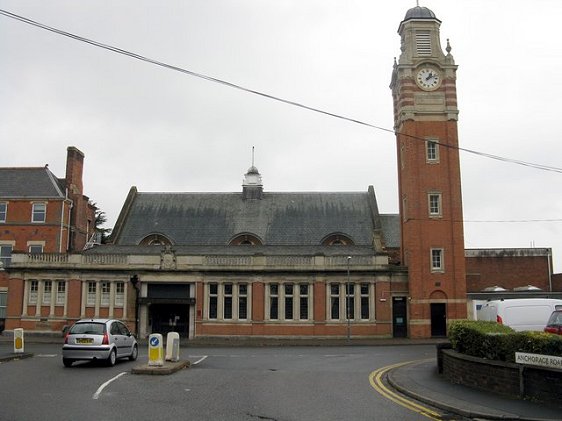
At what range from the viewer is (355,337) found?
40688 mm

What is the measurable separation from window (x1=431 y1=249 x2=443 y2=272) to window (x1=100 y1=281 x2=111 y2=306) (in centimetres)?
2266

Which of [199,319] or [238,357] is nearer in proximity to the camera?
[238,357]

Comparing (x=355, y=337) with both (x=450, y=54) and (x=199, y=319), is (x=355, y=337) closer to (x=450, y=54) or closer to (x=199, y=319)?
(x=199, y=319)

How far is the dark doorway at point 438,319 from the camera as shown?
41344 millimetres

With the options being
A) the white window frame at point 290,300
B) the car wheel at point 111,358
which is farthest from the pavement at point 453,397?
the white window frame at point 290,300

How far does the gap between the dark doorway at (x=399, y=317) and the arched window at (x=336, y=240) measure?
27.8ft

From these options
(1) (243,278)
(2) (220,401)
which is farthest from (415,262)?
(2) (220,401)

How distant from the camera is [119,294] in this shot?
138 feet

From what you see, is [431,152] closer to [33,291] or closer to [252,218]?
[252,218]

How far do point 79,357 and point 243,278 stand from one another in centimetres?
2266

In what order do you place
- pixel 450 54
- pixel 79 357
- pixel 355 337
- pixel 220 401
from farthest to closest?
pixel 450 54 → pixel 355 337 → pixel 79 357 → pixel 220 401

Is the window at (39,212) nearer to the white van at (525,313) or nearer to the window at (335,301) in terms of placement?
the window at (335,301)

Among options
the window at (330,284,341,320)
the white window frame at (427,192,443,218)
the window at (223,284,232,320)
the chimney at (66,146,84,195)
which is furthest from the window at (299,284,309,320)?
the chimney at (66,146,84,195)

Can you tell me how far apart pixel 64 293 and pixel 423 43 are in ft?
104
